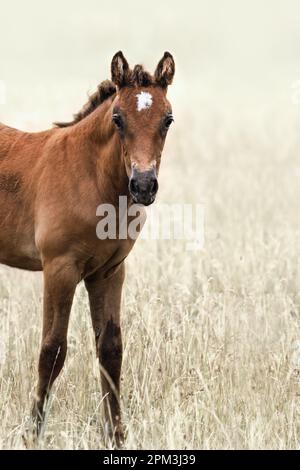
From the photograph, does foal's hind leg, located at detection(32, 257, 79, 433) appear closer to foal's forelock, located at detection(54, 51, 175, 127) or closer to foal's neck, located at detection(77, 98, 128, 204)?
foal's neck, located at detection(77, 98, 128, 204)

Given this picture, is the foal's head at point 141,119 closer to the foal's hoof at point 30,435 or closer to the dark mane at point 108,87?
the dark mane at point 108,87

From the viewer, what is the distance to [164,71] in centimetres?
538

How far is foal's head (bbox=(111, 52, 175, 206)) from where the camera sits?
5004 mm

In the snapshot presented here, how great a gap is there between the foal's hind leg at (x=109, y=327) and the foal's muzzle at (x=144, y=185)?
1.00 metres

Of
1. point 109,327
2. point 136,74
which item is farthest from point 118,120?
point 109,327

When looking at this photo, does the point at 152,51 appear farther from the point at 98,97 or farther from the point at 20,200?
the point at 20,200

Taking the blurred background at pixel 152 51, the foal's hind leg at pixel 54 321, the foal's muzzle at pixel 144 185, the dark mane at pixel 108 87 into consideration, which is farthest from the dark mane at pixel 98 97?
the blurred background at pixel 152 51

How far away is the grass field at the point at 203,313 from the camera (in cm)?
556

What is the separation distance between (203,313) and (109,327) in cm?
122

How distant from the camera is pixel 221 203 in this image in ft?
37.9

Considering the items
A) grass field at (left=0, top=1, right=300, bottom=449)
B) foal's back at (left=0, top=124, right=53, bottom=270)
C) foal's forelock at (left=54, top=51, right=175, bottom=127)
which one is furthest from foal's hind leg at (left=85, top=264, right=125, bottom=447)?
foal's forelock at (left=54, top=51, right=175, bottom=127)

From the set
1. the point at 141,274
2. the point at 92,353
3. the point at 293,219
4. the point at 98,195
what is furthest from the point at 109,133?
the point at 293,219

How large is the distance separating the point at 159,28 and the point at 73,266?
69.5ft

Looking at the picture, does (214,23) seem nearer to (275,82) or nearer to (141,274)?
(275,82)
